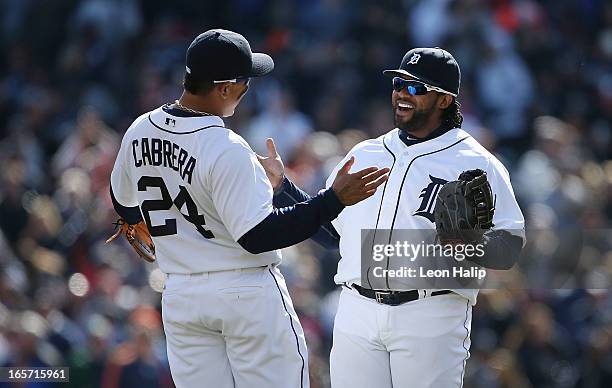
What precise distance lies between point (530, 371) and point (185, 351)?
483 cm

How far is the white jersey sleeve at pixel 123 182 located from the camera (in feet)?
15.8

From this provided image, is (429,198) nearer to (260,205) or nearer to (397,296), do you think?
(397,296)

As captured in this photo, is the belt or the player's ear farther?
the player's ear

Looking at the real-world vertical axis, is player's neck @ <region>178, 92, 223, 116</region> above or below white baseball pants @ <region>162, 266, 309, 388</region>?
above

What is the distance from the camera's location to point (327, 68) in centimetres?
1202

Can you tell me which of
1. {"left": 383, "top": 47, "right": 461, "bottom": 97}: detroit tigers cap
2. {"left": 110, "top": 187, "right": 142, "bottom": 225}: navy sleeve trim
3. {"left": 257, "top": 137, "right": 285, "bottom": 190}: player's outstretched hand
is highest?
{"left": 383, "top": 47, "right": 461, "bottom": 97}: detroit tigers cap

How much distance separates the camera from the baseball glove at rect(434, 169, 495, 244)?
4770 mm

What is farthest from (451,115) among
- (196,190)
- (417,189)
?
(196,190)

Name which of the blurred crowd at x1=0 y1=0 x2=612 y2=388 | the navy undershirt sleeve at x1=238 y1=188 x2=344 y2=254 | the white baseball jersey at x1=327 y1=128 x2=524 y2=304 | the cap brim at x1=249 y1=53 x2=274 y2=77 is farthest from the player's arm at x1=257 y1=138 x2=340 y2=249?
the blurred crowd at x1=0 y1=0 x2=612 y2=388

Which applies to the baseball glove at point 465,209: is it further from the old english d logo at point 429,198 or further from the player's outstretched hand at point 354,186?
the player's outstretched hand at point 354,186

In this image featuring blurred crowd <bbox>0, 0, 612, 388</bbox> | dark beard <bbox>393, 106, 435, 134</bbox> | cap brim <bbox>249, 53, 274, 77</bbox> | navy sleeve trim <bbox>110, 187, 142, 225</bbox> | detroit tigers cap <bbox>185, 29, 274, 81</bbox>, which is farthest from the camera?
blurred crowd <bbox>0, 0, 612, 388</bbox>

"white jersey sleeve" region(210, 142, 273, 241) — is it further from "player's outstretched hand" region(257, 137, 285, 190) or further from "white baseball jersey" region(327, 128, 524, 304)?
"white baseball jersey" region(327, 128, 524, 304)

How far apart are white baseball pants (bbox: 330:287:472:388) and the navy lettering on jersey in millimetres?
1072

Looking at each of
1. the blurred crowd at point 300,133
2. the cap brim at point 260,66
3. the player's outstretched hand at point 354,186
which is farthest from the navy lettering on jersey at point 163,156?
the blurred crowd at point 300,133
